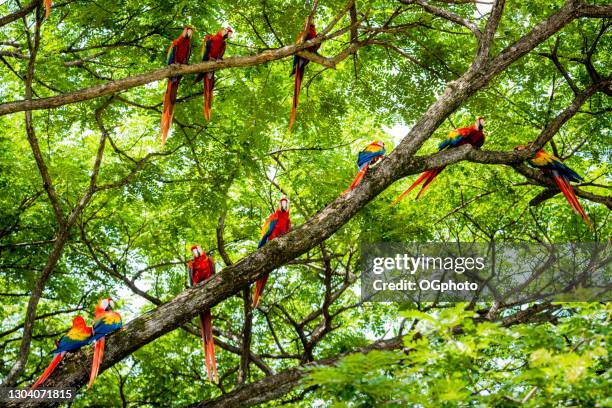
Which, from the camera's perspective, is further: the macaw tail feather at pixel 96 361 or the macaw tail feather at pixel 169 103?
the macaw tail feather at pixel 169 103

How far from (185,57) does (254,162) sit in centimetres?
112

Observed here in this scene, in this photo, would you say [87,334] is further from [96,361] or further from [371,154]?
[371,154]

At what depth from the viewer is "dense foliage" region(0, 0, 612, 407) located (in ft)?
18.1

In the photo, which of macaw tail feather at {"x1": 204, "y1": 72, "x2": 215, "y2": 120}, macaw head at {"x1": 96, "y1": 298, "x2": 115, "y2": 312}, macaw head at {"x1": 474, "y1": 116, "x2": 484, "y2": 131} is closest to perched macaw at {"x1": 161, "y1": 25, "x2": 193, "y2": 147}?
macaw tail feather at {"x1": 204, "y1": 72, "x2": 215, "y2": 120}

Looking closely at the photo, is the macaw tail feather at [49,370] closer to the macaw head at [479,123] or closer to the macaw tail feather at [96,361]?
the macaw tail feather at [96,361]

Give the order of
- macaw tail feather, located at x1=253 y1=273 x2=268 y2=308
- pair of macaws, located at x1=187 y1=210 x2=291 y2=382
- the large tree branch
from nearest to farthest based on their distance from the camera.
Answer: the large tree branch, pair of macaws, located at x1=187 y1=210 x2=291 y2=382, macaw tail feather, located at x1=253 y1=273 x2=268 y2=308

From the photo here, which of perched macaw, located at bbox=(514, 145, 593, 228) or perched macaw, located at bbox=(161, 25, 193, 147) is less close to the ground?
perched macaw, located at bbox=(161, 25, 193, 147)

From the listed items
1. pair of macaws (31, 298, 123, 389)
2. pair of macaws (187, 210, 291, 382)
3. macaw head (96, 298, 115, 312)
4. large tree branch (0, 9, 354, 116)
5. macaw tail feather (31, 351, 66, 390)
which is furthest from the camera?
pair of macaws (187, 210, 291, 382)

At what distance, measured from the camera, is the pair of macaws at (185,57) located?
4.93 m

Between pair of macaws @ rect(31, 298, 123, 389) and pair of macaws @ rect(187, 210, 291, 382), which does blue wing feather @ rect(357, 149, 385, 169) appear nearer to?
pair of macaws @ rect(187, 210, 291, 382)

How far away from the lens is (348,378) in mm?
2609

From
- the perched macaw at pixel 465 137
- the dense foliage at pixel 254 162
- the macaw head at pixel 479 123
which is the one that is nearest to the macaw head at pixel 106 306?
the dense foliage at pixel 254 162

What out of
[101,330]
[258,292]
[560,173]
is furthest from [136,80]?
[560,173]

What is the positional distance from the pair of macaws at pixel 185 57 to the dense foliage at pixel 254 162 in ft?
0.71
